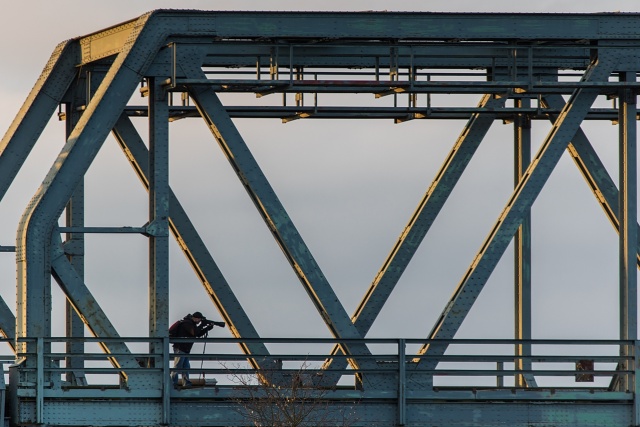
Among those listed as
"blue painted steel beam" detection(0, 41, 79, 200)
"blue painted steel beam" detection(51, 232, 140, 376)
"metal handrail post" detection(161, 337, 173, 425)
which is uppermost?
"blue painted steel beam" detection(0, 41, 79, 200)

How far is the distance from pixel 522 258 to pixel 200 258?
7255mm

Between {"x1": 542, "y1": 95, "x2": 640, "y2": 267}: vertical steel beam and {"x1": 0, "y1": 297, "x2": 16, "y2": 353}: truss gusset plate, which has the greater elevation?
{"x1": 542, "y1": 95, "x2": 640, "y2": 267}: vertical steel beam

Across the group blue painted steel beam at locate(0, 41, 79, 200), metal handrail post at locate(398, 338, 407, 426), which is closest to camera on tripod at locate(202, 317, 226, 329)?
metal handrail post at locate(398, 338, 407, 426)

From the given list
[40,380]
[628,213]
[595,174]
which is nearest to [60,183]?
[40,380]

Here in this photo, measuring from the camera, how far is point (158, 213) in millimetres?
32594

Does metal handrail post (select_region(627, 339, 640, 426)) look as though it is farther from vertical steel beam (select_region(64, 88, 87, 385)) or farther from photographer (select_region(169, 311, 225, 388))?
vertical steel beam (select_region(64, 88, 87, 385))

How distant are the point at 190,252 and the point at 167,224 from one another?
2397mm

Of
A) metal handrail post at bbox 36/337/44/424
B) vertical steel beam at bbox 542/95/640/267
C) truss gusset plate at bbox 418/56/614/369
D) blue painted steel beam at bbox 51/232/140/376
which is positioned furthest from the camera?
vertical steel beam at bbox 542/95/640/267

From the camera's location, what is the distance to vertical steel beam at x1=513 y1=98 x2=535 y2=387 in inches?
1543

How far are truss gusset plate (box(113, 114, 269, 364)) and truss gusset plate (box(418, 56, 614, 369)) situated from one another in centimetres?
304

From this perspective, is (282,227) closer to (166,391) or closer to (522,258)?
(166,391)

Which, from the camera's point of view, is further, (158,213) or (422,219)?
(422,219)

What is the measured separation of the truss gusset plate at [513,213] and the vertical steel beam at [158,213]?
3.92 metres

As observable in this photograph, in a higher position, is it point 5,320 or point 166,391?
point 5,320
